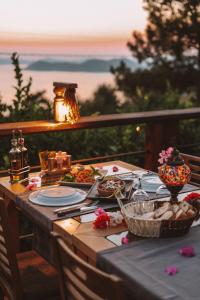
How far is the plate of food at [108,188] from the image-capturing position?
227cm

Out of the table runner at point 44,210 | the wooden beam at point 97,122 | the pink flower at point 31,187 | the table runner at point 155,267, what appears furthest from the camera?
the wooden beam at point 97,122

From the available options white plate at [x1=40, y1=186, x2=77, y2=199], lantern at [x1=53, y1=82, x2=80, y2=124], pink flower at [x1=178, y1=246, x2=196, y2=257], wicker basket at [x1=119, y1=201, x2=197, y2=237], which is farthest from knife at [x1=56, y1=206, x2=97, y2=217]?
lantern at [x1=53, y1=82, x2=80, y2=124]

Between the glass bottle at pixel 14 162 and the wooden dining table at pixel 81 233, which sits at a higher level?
the glass bottle at pixel 14 162

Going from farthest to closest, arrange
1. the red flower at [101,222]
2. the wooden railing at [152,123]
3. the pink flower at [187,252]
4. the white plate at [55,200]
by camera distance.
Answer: the wooden railing at [152,123]
the white plate at [55,200]
the red flower at [101,222]
the pink flower at [187,252]

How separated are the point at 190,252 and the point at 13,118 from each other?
2.89 metres

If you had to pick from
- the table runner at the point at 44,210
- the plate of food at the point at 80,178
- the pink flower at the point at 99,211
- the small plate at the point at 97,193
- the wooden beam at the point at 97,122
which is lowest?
the table runner at the point at 44,210

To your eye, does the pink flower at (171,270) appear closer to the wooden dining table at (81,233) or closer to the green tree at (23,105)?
the wooden dining table at (81,233)

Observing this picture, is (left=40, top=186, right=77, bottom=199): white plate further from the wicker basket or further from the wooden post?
the wooden post

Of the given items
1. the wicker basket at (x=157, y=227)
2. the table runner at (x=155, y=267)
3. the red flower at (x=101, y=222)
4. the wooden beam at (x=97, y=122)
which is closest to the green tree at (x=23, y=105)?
the wooden beam at (x=97, y=122)

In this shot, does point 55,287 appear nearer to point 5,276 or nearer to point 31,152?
point 5,276

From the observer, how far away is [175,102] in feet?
19.8

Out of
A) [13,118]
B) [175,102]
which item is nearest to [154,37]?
[175,102]

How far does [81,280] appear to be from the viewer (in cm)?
154

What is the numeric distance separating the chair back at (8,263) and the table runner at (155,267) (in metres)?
0.49
